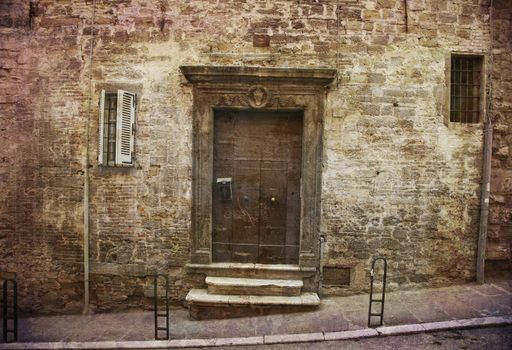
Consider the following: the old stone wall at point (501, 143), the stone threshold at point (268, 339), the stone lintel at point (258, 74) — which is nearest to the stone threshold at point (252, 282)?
the stone threshold at point (268, 339)

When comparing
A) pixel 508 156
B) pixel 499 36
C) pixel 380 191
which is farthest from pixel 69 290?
pixel 499 36

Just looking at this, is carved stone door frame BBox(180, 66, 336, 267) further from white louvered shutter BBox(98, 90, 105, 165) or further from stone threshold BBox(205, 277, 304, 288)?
white louvered shutter BBox(98, 90, 105, 165)

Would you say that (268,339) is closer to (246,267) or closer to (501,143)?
(246,267)

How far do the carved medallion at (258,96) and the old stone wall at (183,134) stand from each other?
1.53ft

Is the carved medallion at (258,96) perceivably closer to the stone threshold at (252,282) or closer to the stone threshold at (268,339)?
the stone threshold at (252,282)

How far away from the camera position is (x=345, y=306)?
5.48 meters

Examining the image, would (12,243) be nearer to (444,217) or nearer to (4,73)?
(4,73)

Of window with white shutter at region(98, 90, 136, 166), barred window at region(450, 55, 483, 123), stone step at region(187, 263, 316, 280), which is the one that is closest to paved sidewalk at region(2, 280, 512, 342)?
stone step at region(187, 263, 316, 280)

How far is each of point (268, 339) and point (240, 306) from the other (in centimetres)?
88

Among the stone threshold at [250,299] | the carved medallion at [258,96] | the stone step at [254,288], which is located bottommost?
the stone threshold at [250,299]

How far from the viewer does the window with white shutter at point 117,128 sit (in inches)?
216

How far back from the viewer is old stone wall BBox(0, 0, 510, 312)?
5.70m

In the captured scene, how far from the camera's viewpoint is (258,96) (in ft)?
18.5

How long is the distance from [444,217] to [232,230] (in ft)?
12.2
